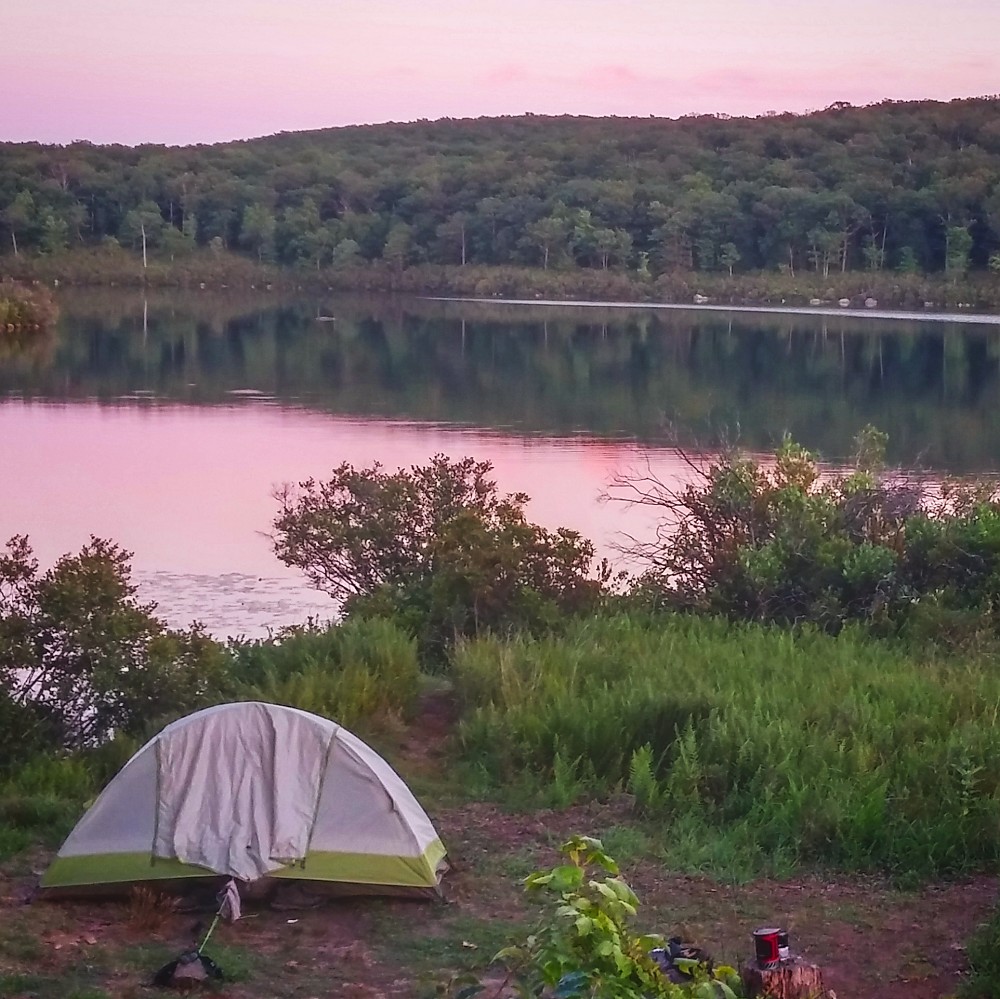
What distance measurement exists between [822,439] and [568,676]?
16.2m

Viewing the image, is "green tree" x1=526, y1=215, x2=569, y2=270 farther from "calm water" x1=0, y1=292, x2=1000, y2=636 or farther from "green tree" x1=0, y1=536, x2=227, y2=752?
"green tree" x1=0, y1=536, x2=227, y2=752

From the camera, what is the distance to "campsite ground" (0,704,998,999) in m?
5.64

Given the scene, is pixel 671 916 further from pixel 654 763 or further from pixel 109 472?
pixel 109 472

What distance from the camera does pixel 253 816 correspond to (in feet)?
21.5

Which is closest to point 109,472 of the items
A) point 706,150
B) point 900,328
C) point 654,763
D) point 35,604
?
point 35,604

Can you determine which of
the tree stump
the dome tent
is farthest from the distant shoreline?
the tree stump

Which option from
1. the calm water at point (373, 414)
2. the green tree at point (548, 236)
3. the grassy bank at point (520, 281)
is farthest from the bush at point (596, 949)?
the green tree at point (548, 236)

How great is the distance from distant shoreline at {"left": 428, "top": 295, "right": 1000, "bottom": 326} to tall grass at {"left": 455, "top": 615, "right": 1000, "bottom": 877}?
54953mm

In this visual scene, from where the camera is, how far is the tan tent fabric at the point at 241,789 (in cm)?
646

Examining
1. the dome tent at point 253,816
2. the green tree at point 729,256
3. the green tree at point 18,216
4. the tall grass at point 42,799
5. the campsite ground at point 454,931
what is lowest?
the campsite ground at point 454,931

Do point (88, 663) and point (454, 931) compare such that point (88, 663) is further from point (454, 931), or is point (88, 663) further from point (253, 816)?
point (454, 931)

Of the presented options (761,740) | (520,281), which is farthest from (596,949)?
(520,281)

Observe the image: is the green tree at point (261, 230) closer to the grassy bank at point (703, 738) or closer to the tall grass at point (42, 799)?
the grassy bank at point (703, 738)

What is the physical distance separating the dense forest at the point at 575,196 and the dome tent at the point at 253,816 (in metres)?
78.1
